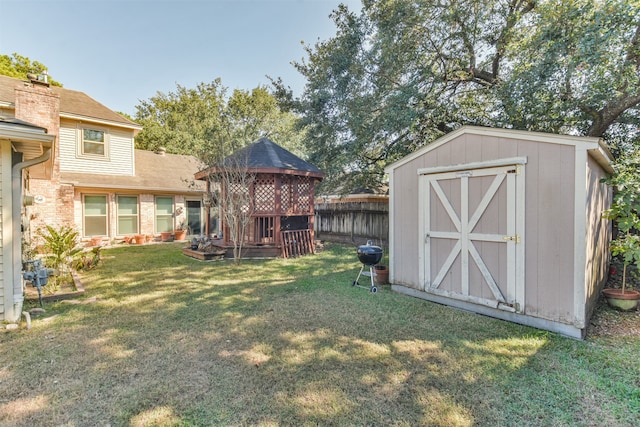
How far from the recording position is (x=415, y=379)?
8.16 ft

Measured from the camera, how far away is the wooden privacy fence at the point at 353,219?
1014cm

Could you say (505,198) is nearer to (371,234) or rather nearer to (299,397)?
(299,397)

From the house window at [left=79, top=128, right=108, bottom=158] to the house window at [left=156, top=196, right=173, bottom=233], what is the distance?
8.44ft

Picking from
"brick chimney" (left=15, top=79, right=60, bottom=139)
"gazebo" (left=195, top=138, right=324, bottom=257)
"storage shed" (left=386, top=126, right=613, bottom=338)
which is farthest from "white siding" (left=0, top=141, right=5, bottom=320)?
"storage shed" (left=386, top=126, right=613, bottom=338)

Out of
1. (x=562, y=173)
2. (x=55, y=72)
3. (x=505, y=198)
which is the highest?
(x=55, y=72)

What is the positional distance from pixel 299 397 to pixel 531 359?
2321 mm

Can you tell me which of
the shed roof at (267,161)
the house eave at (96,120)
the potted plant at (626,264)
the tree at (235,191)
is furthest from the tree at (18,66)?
the potted plant at (626,264)

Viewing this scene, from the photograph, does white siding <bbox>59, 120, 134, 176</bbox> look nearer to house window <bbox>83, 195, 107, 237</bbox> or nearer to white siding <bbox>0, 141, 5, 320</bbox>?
house window <bbox>83, 195, 107, 237</bbox>

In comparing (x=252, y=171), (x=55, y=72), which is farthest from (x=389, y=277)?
(x=55, y=72)

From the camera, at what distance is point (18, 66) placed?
18234mm

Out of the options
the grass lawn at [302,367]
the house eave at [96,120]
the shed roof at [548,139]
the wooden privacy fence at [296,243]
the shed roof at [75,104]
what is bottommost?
the grass lawn at [302,367]

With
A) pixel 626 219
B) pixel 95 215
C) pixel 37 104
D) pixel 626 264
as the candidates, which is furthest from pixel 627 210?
pixel 95 215

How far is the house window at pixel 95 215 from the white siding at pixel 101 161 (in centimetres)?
115

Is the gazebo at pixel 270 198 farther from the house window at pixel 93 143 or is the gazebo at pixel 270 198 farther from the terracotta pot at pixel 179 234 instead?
the house window at pixel 93 143
